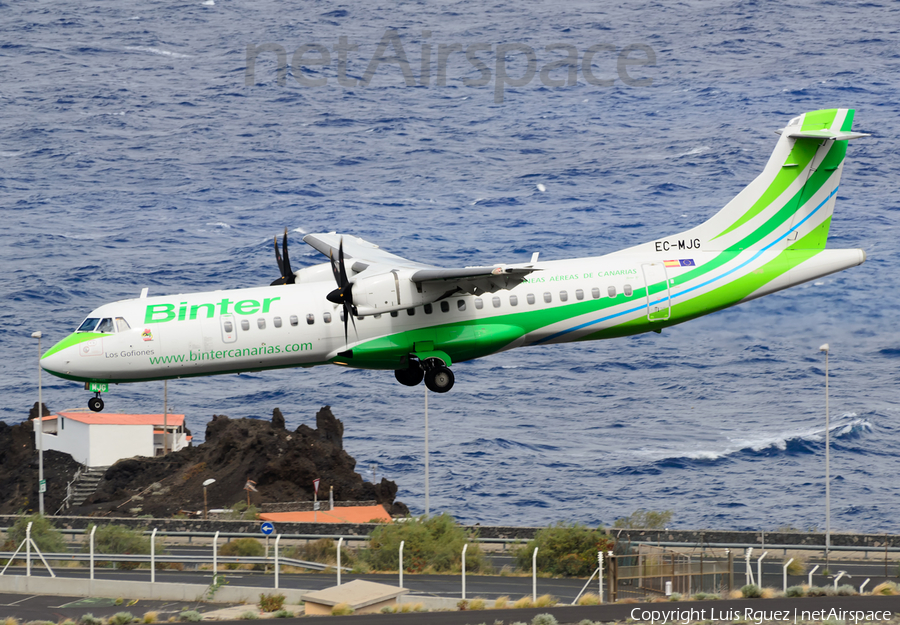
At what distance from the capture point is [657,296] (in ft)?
152

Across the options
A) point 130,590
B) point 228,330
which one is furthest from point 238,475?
point 228,330

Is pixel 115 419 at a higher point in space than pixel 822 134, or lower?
lower

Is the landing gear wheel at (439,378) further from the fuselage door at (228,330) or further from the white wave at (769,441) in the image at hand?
the white wave at (769,441)

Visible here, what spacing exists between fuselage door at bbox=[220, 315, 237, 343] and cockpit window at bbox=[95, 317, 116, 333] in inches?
174

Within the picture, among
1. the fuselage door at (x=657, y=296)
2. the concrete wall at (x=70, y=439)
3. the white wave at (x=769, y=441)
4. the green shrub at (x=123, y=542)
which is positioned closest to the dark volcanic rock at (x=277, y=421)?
the concrete wall at (x=70, y=439)

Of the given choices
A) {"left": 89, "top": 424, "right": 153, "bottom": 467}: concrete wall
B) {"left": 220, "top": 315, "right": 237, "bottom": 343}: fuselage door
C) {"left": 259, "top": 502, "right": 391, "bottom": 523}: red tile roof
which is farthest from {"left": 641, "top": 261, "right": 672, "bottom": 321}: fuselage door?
{"left": 89, "top": 424, "right": 153, "bottom": 467}: concrete wall

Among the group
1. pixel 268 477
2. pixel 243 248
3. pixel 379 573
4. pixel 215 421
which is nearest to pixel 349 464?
pixel 268 477

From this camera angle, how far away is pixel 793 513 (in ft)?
419

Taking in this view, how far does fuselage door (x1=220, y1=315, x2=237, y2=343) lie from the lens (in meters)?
43.1

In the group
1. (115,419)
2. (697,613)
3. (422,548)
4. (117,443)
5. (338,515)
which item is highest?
(115,419)

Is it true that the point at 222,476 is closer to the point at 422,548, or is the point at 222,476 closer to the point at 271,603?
the point at 422,548

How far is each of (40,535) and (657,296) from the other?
4051cm

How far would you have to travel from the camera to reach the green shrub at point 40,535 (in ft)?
208

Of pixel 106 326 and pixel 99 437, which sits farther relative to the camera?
pixel 99 437
